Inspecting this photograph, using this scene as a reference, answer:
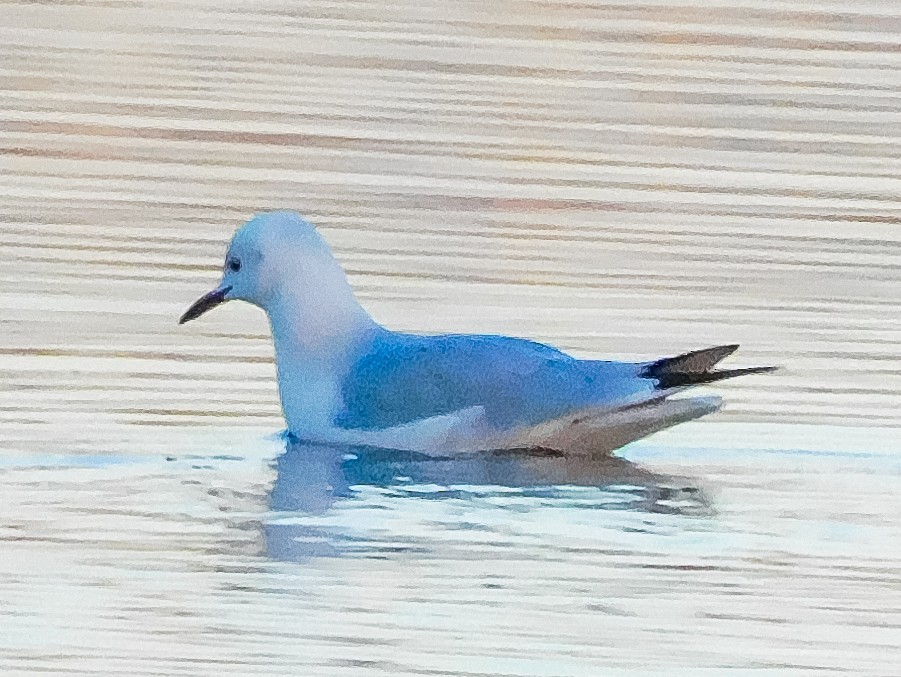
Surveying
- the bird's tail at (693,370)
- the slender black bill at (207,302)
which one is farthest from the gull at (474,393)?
the slender black bill at (207,302)

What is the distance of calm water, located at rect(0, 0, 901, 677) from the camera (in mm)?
4957

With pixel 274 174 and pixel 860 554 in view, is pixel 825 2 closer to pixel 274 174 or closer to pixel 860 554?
pixel 274 174

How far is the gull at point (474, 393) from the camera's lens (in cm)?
616

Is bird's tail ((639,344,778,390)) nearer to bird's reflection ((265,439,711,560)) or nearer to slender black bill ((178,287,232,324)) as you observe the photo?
bird's reflection ((265,439,711,560))

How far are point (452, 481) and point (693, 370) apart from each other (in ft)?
1.85

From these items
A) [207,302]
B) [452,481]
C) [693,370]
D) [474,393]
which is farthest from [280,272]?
[693,370]

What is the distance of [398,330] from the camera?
23.2 ft

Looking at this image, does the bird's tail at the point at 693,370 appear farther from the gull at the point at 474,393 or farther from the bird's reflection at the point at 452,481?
the bird's reflection at the point at 452,481

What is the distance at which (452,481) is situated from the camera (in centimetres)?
597

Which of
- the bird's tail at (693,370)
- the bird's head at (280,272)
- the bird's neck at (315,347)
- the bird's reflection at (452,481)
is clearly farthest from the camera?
the bird's head at (280,272)

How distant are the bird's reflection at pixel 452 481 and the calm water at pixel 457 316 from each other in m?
0.01

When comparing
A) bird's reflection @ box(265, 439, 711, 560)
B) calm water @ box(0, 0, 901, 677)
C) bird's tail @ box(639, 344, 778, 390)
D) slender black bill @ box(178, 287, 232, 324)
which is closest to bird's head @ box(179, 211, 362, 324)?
slender black bill @ box(178, 287, 232, 324)

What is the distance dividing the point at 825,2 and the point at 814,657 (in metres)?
7.08

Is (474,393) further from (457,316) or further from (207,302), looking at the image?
(457,316)
